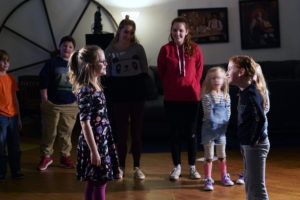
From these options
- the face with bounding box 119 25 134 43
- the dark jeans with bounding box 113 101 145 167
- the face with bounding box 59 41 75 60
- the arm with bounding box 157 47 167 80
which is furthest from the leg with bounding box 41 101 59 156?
the arm with bounding box 157 47 167 80

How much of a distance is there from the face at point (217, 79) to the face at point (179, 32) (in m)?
0.35

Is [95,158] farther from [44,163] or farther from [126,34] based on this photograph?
[44,163]

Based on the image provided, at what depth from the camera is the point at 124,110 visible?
2.72m

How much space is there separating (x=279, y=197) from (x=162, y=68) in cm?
113

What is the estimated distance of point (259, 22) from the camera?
5.37m

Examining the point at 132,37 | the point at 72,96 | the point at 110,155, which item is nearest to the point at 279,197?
the point at 110,155

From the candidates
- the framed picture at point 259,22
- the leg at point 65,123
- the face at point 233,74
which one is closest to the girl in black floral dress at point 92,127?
the face at point 233,74

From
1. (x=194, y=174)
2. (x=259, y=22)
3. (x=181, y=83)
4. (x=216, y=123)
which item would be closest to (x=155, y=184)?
(x=194, y=174)

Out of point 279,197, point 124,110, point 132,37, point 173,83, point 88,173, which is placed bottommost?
point 279,197

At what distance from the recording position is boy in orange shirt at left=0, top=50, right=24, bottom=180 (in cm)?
271

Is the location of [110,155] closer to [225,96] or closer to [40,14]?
[225,96]

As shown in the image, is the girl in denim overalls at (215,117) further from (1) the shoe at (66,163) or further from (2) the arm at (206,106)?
(1) the shoe at (66,163)

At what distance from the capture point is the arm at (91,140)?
5.43 feet

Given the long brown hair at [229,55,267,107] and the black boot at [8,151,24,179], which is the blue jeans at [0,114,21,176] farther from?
the long brown hair at [229,55,267,107]
